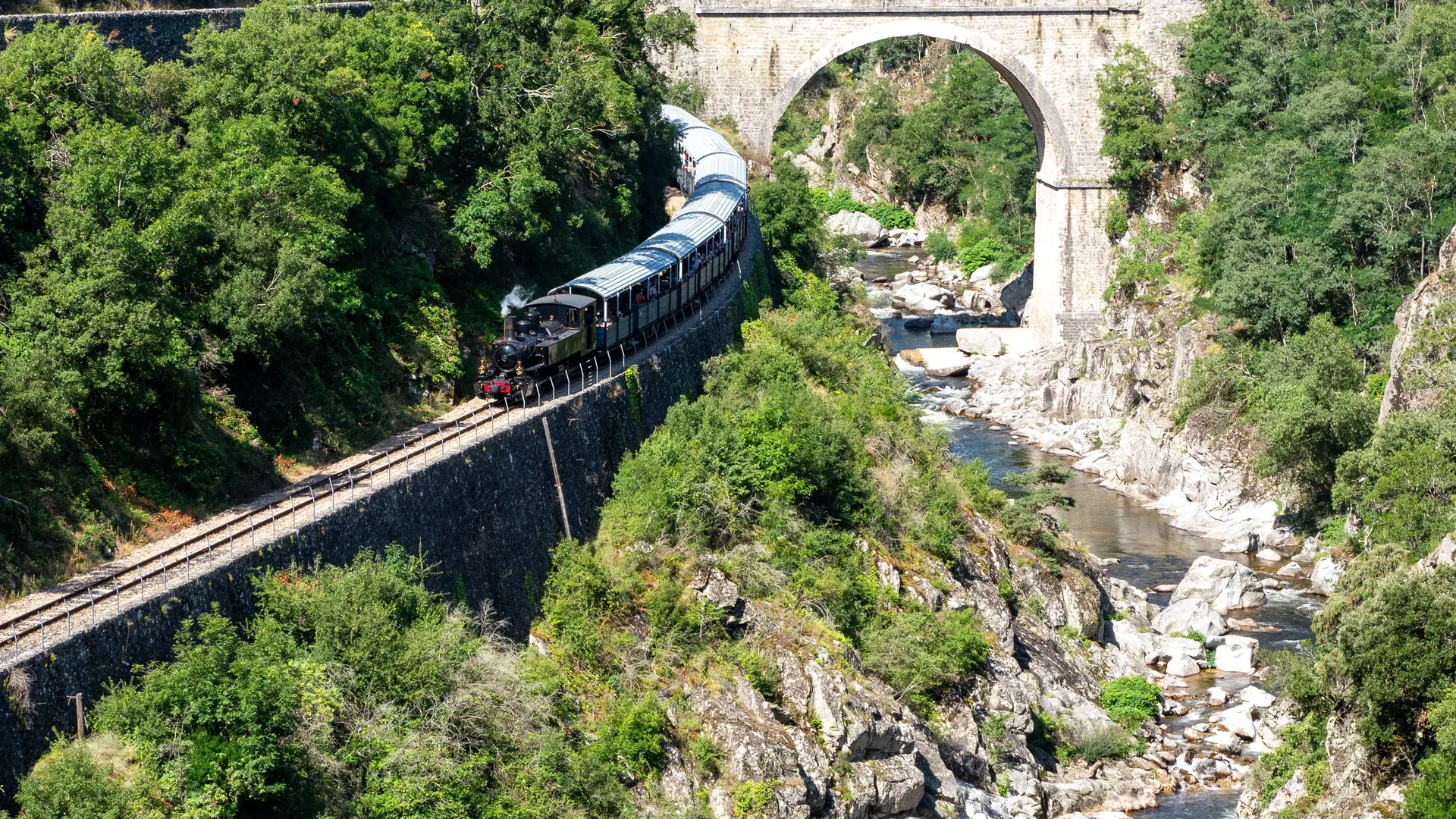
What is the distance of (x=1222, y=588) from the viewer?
47.9 m

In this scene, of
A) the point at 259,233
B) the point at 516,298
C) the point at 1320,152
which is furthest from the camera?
the point at 1320,152

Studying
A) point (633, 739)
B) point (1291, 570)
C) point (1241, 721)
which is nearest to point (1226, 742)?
point (1241, 721)

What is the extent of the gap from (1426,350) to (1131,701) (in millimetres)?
16696

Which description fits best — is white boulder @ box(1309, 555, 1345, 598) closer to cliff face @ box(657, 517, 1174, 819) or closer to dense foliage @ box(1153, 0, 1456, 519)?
dense foliage @ box(1153, 0, 1456, 519)

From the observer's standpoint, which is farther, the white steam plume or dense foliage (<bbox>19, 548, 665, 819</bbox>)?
the white steam plume

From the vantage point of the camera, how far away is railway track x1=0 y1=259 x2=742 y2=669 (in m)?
23.4

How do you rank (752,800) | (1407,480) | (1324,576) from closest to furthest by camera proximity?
1. (752,800)
2. (1407,480)
3. (1324,576)

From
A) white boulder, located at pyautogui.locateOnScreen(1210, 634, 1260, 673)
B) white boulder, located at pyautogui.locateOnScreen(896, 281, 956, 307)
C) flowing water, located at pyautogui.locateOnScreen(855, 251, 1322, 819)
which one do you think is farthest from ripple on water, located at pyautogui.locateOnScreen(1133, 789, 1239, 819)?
white boulder, located at pyautogui.locateOnScreen(896, 281, 956, 307)

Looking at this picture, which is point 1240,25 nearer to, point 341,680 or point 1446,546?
point 1446,546

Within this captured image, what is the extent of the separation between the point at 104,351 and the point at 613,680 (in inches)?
429

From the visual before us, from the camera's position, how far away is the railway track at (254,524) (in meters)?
23.4

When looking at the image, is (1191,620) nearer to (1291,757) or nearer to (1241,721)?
(1241,721)

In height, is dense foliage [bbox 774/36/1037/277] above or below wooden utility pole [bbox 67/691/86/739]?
below

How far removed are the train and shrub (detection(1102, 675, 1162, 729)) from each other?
49.2ft
